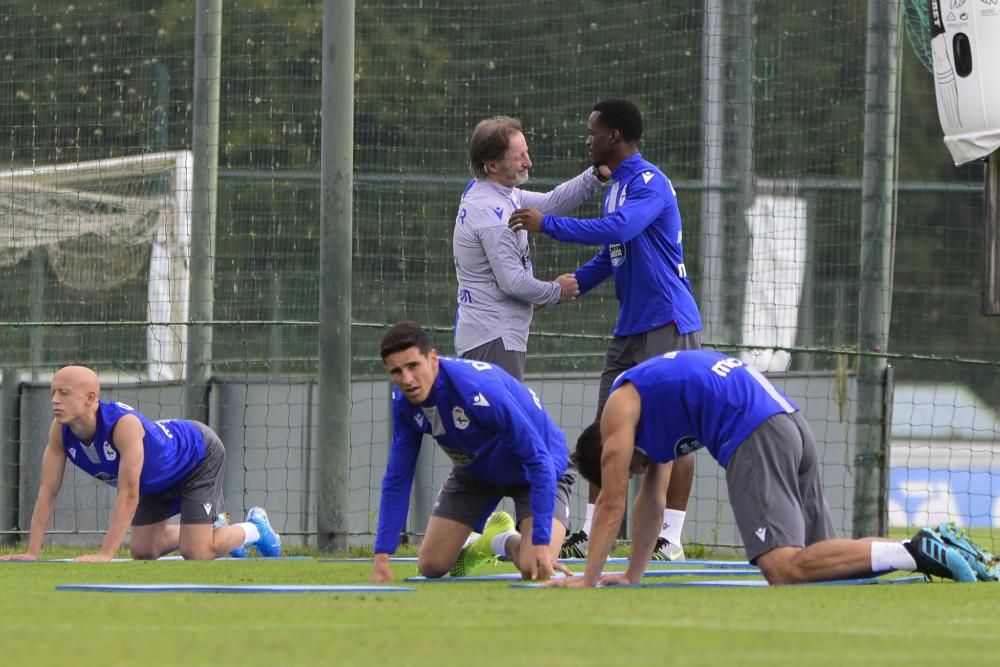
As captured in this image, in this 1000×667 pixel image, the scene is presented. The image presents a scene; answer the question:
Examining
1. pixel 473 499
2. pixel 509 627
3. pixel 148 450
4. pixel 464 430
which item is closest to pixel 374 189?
pixel 148 450

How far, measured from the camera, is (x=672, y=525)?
8648 millimetres

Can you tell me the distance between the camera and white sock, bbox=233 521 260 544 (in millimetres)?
9742

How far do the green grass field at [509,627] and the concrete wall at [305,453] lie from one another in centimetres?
437

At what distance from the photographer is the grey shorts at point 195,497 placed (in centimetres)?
951

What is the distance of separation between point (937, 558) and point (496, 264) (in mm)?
2746

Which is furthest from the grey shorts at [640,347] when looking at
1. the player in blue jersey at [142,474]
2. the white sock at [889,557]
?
the player in blue jersey at [142,474]

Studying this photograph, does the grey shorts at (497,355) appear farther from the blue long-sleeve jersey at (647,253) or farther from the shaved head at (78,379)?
the shaved head at (78,379)

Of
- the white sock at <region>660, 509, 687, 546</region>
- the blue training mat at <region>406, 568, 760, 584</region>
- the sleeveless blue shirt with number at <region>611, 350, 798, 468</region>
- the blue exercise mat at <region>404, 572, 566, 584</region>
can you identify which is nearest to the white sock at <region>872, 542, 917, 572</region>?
the sleeveless blue shirt with number at <region>611, 350, 798, 468</region>

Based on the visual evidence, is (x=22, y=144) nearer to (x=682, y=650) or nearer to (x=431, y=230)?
(x=431, y=230)

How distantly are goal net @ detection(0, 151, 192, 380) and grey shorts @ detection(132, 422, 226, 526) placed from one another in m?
2.33

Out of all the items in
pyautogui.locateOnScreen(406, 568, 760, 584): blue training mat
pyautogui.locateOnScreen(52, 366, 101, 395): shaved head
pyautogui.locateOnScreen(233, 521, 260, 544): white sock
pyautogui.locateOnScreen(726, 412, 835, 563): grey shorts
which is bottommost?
pyautogui.locateOnScreen(233, 521, 260, 544): white sock

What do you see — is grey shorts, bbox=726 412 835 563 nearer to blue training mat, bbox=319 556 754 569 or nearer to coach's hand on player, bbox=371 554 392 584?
coach's hand on player, bbox=371 554 392 584

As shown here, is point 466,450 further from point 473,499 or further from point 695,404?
point 695,404

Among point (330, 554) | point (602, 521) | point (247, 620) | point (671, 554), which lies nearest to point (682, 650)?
point (247, 620)
